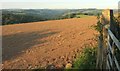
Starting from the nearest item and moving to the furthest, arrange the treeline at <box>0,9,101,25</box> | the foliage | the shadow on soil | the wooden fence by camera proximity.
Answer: the wooden fence
the foliage
the shadow on soil
the treeline at <box>0,9,101,25</box>

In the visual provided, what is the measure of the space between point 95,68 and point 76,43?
4.61m

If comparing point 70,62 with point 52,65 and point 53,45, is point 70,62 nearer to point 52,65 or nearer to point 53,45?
point 52,65

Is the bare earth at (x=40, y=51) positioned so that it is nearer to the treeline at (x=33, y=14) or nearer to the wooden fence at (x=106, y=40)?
the wooden fence at (x=106, y=40)

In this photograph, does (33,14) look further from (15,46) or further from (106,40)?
(106,40)

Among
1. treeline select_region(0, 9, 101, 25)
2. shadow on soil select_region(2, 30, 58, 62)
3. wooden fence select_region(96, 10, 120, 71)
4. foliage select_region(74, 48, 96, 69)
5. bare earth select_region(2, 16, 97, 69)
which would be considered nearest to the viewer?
wooden fence select_region(96, 10, 120, 71)

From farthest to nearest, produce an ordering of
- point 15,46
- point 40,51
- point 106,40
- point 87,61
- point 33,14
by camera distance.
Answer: point 33,14
point 15,46
point 40,51
point 87,61
point 106,40

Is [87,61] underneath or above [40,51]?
above

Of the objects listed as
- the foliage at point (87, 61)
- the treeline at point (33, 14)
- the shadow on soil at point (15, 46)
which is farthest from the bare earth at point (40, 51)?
the treeline at point (33, 14)

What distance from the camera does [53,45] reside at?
39.0 ft

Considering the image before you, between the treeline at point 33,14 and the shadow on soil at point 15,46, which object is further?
the treeline at point 33,14

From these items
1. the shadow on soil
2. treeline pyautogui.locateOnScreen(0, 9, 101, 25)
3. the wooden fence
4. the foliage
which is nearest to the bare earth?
the shadow on soil

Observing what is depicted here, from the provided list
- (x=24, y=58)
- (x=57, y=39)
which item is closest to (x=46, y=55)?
(x=24, y=58)

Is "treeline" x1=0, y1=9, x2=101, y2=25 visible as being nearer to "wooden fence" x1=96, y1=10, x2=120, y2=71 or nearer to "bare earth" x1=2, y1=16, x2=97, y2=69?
"bare earth" x1=2, y1=16, x2=97, y2=69

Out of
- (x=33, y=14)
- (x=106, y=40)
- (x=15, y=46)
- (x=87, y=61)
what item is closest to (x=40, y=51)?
(x=15, y=46)
